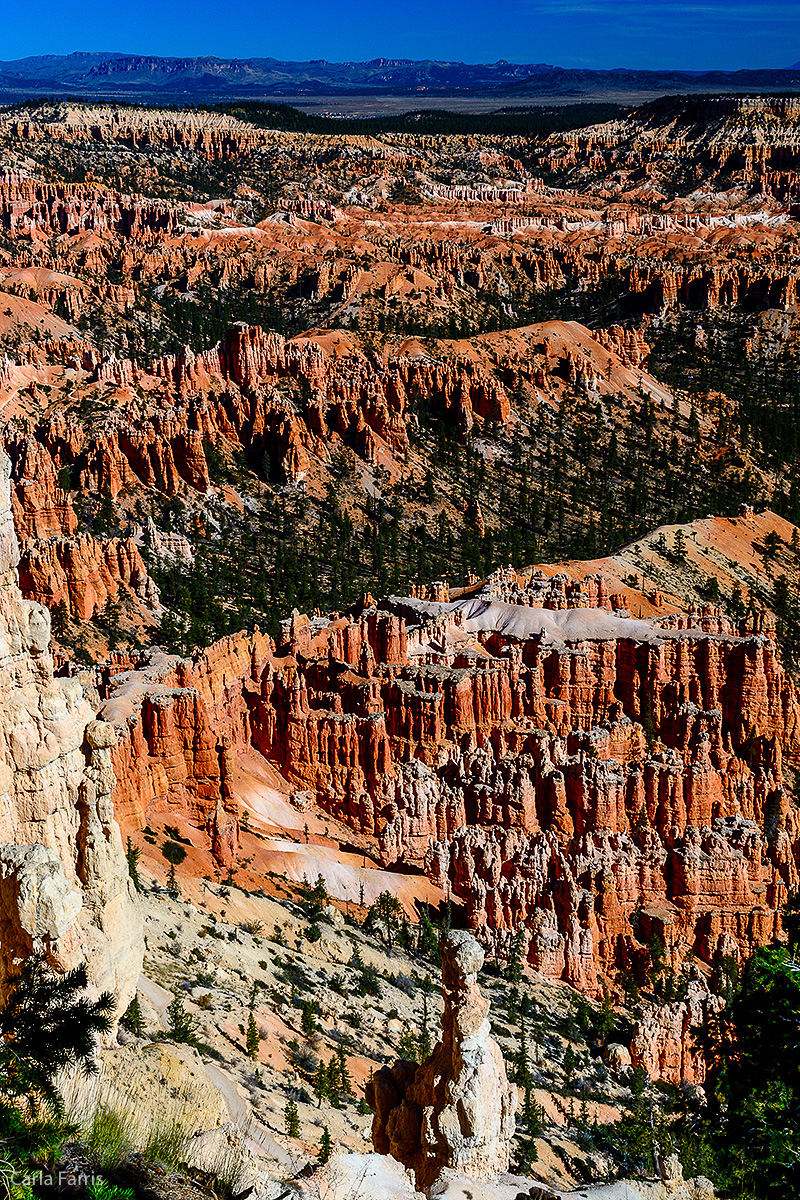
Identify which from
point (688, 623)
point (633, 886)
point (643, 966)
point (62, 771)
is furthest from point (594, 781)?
point (62, 771)

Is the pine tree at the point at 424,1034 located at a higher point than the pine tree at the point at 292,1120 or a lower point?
lower

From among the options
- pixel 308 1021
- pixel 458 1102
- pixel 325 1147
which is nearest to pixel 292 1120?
pixel 325 1147

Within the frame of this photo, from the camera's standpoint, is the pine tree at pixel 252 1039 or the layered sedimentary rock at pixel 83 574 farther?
the layered sedimentary rock at pixel 83 574

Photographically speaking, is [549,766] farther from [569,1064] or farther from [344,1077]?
[344,1077]

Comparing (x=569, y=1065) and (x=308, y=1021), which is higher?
(x=308, y=1021)

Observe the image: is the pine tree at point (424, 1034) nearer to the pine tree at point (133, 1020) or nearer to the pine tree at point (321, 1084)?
the pine tree at point (321, 1084)

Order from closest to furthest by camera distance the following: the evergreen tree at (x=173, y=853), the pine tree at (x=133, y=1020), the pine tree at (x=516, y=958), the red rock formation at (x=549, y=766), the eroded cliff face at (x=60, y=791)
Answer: the eroded cliff face at (x=60, y=791)
the pine tree at (x=133, y=1020)
the evergreen tree at (x=173, y=853)
the pine tree at (x=516, y=958)
the red rock formation at (x=549, y=766)

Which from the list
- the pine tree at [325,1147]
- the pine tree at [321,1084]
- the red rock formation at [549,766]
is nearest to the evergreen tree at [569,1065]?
the red rock formation at [549,766]
